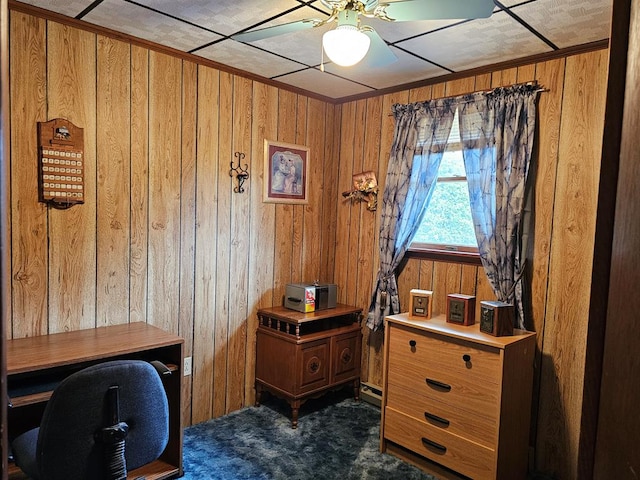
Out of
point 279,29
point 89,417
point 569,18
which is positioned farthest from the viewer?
point 569,18

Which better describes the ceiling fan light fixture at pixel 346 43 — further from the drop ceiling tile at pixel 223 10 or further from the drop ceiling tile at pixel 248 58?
the drop ceiling tile at pixel 248 58

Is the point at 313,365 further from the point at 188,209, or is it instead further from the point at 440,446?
the point at 188,209

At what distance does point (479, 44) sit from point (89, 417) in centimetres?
260

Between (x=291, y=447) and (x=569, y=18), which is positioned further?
(x=291, y=447)

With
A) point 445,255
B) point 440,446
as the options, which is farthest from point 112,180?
point 440,446

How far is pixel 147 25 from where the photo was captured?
7.89 feet

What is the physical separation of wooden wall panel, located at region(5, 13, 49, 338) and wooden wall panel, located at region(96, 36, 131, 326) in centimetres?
29

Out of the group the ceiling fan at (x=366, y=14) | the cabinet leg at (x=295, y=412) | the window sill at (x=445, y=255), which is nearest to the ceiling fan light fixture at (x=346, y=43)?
the ceiling fan at (x=366, y=14)

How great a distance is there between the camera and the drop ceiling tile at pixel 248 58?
268 cm

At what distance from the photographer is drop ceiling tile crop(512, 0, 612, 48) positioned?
198cm

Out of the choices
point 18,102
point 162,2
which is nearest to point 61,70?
point 18,102

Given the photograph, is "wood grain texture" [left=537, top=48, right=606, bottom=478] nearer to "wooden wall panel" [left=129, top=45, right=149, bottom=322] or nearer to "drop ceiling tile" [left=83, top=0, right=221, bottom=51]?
"drop ceiling tile" [left=83, top=0, right=221, bottom=51]

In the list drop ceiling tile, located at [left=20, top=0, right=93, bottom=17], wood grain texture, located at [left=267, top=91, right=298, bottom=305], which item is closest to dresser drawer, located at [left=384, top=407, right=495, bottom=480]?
wood grain texture, located at [left=267, top=91, right=298, bottom=305]

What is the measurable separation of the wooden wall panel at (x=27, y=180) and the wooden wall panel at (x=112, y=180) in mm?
285
